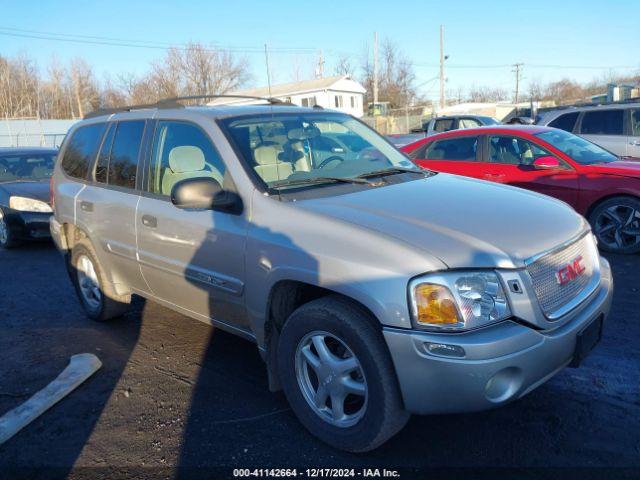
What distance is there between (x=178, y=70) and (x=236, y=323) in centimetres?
4788

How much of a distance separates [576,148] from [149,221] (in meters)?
5.78

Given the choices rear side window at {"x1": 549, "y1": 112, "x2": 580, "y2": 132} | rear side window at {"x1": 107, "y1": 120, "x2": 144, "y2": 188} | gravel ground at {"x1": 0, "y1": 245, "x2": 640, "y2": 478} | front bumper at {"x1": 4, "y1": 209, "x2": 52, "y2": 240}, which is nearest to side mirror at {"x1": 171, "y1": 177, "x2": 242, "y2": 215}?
rear side window at {"x1": 107, "y1": 120, "x2": 144, "y2": 188}

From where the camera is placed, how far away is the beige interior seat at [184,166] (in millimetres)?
3553

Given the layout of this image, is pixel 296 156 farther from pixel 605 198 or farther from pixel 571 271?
pixel 605 198

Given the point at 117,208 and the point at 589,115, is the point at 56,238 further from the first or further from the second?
the point at 589,115

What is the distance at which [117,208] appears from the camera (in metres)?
4.07

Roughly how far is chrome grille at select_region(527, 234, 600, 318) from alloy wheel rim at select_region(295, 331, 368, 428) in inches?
37.4

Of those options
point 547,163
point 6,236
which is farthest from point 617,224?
point 6,236

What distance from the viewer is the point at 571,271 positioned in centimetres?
276

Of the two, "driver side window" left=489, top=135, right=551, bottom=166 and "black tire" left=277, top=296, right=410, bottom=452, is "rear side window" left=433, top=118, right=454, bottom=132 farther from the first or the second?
"black tire" left=277, top=296, right=410, bottom=452

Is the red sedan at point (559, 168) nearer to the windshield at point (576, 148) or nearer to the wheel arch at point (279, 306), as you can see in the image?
the windshield at point (576, 148)

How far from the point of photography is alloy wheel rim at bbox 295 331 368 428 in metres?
2.64

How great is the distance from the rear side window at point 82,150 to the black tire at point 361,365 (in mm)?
2837

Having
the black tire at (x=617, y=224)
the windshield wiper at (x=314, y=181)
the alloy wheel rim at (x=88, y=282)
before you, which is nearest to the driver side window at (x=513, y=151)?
the black tire at (x=617, y=224)
